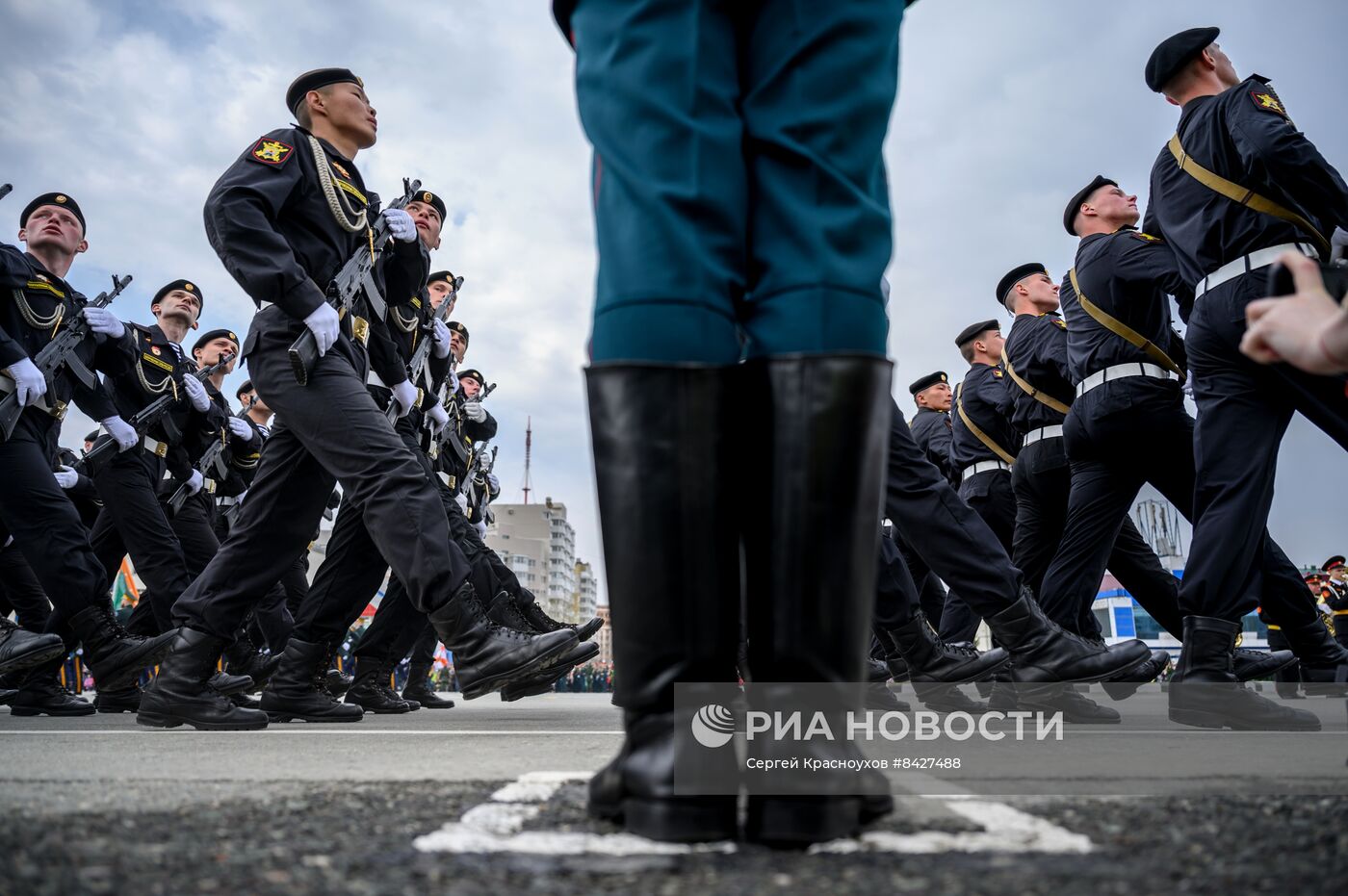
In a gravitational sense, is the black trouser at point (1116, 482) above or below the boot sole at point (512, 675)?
above

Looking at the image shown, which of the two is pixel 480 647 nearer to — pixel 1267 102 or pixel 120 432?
pixel 1267 102

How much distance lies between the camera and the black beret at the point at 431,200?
5633mm

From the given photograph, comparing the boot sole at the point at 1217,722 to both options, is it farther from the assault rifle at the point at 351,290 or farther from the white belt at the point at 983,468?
the white belt at the point at 983,468

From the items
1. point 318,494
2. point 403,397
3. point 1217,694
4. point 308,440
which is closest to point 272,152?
point 308,440

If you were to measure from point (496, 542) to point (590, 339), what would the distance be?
104159mm

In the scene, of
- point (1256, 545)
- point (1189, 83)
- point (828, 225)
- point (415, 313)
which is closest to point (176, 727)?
point (415, 313)

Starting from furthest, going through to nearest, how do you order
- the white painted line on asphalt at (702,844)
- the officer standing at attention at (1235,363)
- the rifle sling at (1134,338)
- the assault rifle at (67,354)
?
the assault rifle at (67,354), the rifle sling at (1134,338), the officer standing at attention at (1235,363), the white painted line on asphalt at (702,844)

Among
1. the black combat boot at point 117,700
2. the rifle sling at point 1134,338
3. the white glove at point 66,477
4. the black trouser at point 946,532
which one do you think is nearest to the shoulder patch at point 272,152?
the black trouser at point 946,532

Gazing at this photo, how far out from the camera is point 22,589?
5.54 metres

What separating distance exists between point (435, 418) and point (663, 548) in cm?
537

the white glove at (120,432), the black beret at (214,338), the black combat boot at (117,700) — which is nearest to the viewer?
the black combat boot at (117,700)

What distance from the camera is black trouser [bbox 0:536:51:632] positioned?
18.1ft

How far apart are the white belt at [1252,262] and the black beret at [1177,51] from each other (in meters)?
0.86

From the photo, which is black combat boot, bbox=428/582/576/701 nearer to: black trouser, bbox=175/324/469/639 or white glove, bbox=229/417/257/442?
black trouser, bbox=175/324/469/639
